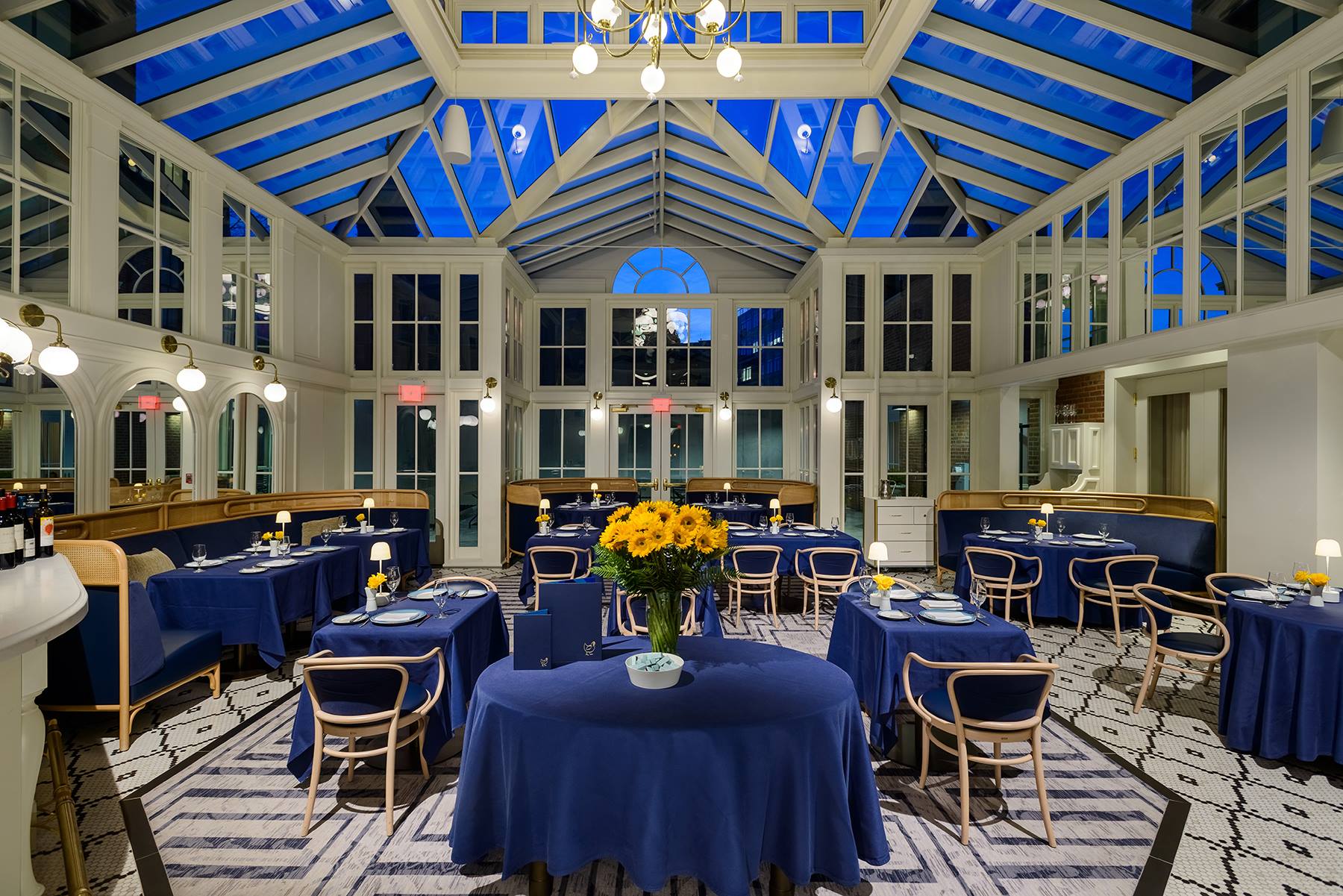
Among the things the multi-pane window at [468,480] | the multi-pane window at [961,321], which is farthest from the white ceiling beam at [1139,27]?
the multi-pane window at [468,480]

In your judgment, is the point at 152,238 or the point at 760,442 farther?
the point at 760,442

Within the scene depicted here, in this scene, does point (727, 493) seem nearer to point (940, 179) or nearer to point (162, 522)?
point (940, 179)

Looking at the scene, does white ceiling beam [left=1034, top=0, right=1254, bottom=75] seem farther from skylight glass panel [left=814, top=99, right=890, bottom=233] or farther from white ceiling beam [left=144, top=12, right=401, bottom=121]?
white ceiling beam [left=144, top=12, right=401, bottom=121]

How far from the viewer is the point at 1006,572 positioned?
21.5 ft

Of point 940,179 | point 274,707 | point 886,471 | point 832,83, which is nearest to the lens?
point 274,707

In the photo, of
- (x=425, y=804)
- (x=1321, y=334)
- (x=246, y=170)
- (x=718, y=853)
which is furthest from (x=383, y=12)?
(x=1321, y=334)

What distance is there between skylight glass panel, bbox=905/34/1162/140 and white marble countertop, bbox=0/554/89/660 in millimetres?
7434

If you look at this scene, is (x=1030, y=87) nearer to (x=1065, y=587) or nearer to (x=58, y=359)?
(x=1065, y=587)

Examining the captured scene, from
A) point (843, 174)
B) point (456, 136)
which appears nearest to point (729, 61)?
point (456, 136)

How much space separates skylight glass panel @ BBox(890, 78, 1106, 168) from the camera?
729cm

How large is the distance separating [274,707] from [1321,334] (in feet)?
26.2

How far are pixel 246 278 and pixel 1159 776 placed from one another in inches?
362

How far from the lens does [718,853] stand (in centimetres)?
212

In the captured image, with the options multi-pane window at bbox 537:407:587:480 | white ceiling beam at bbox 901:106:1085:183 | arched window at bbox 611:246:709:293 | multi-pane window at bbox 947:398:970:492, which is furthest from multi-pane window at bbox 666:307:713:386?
white ceiling beam at bbox 901:106:1085:183
